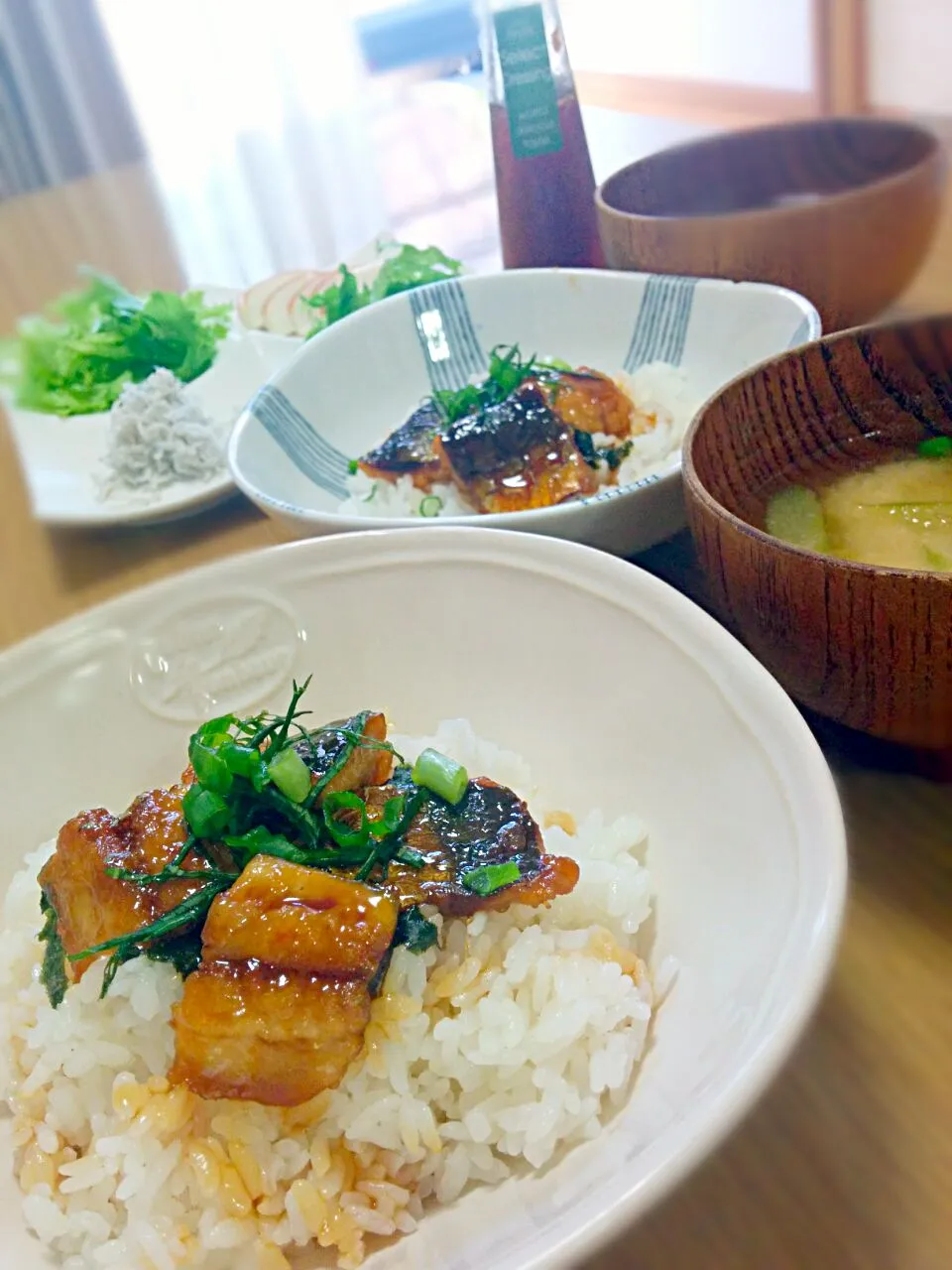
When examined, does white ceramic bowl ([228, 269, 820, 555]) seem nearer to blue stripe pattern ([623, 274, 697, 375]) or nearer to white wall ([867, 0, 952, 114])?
blue stripe pattern ([623, 274, 697, 375])

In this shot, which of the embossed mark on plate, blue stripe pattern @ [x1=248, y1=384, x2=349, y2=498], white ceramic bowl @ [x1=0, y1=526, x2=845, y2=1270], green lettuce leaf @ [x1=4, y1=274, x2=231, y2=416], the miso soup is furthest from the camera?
green lettuce leaf @ [x1=4, y1=274, x2=231, y2=416]

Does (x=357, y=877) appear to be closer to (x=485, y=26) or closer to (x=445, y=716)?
(x=445, y=716)

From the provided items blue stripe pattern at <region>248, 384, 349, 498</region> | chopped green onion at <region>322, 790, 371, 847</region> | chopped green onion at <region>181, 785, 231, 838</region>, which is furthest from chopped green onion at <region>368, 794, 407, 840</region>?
blue stripe pattern at <region>248, 384, 349, 498</region>

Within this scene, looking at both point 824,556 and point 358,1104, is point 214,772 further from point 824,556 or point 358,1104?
→ point 824,556

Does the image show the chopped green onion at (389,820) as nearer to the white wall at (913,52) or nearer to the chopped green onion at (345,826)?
the chopped green onion at (345,826)

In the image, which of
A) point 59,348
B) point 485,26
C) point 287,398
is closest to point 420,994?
point 287,398

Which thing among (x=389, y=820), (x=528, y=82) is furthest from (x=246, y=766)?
(x=528, y=82)

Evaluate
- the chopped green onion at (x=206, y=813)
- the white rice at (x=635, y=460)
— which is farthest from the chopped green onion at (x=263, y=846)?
the white rice at (x=635, y=460)
